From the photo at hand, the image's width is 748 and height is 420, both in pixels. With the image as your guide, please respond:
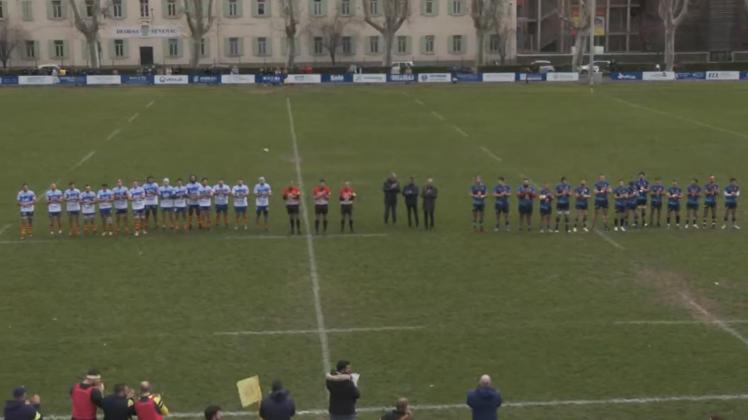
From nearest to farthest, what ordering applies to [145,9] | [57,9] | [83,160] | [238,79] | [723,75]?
[83,160]
[238,79]
[723,75]
[57,9]
[145,9]

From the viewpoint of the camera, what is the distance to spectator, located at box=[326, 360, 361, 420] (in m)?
11.3

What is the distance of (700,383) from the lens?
14273 mm

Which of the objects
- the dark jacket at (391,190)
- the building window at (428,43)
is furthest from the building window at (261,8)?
the dark jacket at (391,190)

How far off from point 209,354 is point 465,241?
10.1 meters

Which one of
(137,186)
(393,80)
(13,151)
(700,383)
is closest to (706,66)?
(393,80)

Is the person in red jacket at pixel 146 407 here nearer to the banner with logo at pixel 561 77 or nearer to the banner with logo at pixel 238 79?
the banner with logo at pixel 238 79

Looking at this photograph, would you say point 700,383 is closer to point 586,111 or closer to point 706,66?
point 586,111

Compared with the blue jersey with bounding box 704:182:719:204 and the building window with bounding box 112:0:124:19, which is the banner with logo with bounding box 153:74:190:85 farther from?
the blue jersey with bounding box 704:182:719:204

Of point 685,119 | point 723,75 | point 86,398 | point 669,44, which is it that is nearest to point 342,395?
point 86,398

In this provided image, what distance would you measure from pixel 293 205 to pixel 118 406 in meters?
14.3

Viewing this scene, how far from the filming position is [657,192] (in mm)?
25109

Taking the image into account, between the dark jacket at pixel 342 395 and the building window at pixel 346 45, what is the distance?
293ft

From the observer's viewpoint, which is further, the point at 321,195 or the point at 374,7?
the point at 374,7

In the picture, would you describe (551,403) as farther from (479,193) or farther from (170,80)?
(170,80)
